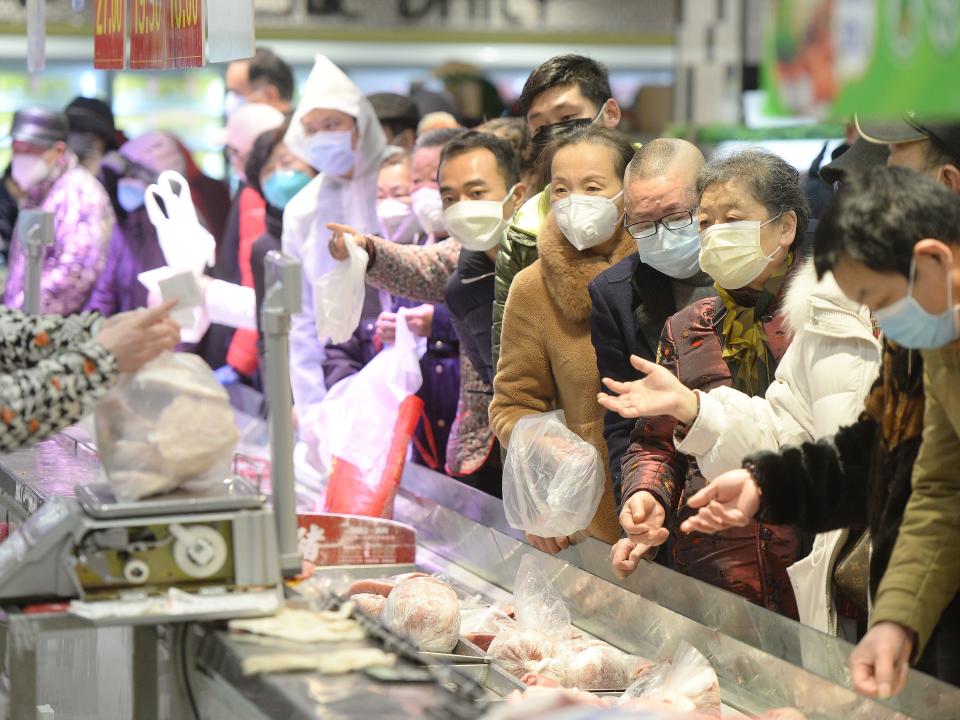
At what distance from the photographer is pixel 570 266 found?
12.5ft

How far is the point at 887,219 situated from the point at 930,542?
0.51 metres

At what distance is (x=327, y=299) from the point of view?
15.3 feet

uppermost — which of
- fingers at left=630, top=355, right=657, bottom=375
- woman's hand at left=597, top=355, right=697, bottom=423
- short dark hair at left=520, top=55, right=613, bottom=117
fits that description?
short dark hair at left=520, top=55, right=613, bottom=117

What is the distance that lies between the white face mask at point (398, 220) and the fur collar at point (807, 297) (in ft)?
7.79

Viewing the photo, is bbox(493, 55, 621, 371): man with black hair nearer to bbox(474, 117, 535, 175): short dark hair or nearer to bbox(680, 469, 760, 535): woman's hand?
bbox(474, 117, 535, 175): short dark hair

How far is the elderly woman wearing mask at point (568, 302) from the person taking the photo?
12.3 feet

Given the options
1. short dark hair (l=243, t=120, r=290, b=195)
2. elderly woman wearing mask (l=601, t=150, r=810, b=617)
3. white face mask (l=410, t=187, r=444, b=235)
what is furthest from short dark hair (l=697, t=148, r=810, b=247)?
short dark hair (l=243, t=120, r=290, b=195)

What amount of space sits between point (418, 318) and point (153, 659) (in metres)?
2.54

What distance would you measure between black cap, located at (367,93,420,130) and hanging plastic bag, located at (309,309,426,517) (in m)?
1.47

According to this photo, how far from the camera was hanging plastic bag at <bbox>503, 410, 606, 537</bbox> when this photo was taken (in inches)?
143

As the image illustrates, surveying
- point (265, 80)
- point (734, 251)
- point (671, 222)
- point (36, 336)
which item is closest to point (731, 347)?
point (734, 251)

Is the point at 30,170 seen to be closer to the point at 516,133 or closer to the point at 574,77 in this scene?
the point at 516,133

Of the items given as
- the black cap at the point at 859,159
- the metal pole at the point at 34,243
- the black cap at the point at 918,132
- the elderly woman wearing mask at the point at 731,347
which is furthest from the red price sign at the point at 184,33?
the black cap at the point at 918,132

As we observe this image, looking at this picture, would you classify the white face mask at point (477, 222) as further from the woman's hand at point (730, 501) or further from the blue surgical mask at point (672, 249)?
the woman's hand at point (730, 501)
